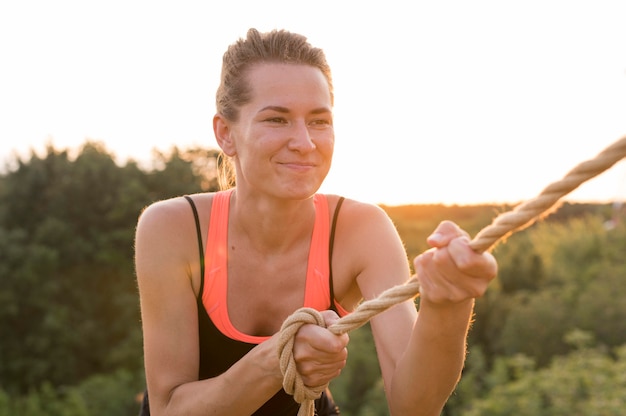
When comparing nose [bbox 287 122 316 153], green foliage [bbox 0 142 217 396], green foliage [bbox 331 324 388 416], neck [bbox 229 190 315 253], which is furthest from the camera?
green foliage [bbox 0 142 217 396]

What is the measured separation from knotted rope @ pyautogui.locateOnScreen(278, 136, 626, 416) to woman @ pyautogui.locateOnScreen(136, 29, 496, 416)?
71mm

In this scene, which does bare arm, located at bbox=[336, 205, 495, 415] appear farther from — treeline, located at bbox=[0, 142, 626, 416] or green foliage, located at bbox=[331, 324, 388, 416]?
treeline, located at bbox=[0, 142, 626, 416]

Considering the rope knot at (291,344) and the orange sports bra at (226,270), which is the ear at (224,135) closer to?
the orange sports bra at (226,270)

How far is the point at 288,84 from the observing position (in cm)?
236

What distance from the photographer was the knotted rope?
52.6 inches

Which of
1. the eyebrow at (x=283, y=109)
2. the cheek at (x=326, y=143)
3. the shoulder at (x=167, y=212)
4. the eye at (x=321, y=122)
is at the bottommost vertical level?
the shoulder at (x=167, y=212)

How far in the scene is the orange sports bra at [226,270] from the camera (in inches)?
96.4

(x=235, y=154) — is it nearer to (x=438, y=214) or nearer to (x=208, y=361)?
(x=208, y=361)

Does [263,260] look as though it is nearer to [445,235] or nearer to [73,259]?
[445,235]

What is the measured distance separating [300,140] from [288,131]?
0.19 ft

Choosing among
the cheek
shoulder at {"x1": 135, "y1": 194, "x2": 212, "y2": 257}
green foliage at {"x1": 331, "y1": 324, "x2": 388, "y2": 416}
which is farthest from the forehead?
green foliage at {"x1": 331, "y1": 324, "x2": 388, "y2": 416}

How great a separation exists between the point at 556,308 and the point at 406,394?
952 inches

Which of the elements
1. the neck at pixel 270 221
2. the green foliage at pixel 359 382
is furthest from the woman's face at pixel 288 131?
the green foliage at pixel 359 382

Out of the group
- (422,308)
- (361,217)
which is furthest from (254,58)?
(422,308)
